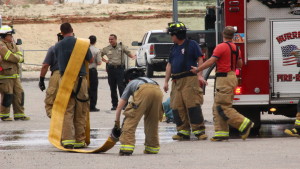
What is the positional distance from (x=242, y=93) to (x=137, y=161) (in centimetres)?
377

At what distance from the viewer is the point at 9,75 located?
18875 millimetres

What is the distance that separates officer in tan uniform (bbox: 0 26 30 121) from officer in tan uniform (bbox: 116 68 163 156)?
685 centimetres

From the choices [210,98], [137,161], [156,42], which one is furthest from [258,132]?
[156,42]

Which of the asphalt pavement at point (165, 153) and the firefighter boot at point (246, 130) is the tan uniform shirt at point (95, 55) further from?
the firefighter boot at point (246, 130)

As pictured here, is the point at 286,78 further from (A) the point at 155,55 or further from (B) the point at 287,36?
(A) the point at 155,55

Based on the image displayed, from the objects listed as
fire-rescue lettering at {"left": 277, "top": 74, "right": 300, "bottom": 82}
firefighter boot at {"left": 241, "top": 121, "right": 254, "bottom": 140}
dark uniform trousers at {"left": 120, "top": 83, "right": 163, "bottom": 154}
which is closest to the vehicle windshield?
fire-rescue lettering at {"left": 277, "top": 74, "right": 300, "bottom": 82}

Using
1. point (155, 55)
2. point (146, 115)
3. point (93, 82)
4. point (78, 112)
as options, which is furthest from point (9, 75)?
point (155, 55)

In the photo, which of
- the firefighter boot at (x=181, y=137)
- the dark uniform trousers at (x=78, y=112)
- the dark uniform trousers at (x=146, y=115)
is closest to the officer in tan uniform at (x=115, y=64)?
the firefighter boot at (x=181, y=137)

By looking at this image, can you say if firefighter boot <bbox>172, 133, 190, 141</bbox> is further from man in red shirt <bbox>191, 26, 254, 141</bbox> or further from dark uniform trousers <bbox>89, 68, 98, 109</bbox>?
dark uniform trousers <bbox>89, 68, 98, 109</bbox>

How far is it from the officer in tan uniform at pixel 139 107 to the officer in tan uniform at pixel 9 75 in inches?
270

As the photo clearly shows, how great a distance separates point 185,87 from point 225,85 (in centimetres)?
71

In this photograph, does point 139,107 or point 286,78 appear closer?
point 139,107

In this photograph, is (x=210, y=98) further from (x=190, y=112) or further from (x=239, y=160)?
(x=239, y=160)

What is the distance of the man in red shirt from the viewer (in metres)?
14.2
